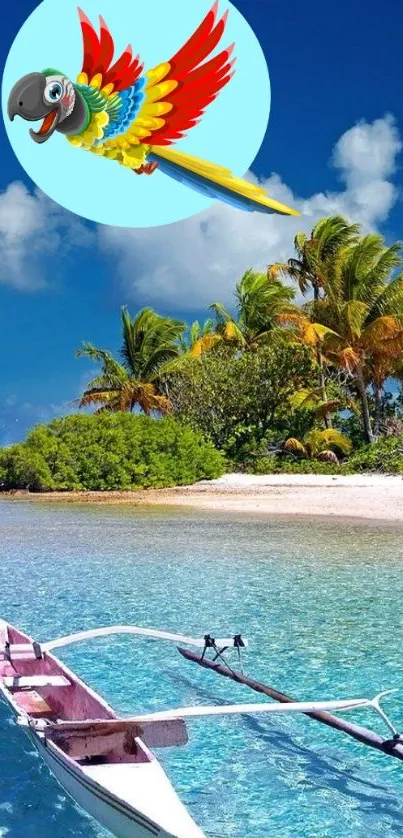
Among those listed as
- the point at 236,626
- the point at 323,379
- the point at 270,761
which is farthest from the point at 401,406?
the point at 270,761

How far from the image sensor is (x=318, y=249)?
2766 centimetres

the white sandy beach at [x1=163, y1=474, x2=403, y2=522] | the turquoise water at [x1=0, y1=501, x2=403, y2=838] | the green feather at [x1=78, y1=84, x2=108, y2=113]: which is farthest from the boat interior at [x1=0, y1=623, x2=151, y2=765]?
the white sandy beach at [x1=163, y1=474, x2=403, y2=522]

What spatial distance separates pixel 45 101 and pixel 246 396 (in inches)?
640

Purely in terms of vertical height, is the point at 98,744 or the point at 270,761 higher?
the point at 98,744

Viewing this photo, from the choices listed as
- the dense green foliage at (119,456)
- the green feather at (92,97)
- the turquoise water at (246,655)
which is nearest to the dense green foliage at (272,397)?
the dense green foliage at (119,456)

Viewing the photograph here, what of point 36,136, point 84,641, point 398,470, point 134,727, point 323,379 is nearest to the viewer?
point 134,727

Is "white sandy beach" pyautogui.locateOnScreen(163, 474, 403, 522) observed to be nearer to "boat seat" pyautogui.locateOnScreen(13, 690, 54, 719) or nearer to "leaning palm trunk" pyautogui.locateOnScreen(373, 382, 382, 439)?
"leaning palm trunk" pyautogui.locateOnScreen(373, 382, 382, 439)

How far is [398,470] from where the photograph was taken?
2164 centimetres

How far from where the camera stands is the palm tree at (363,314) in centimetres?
2364

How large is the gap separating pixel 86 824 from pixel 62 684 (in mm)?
940

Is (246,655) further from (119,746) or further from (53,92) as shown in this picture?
(53,92)

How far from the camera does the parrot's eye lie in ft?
34.3

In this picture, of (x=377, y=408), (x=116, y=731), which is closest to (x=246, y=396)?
(x=377, y=408)

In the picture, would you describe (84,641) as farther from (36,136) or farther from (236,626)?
A: (36,136)
